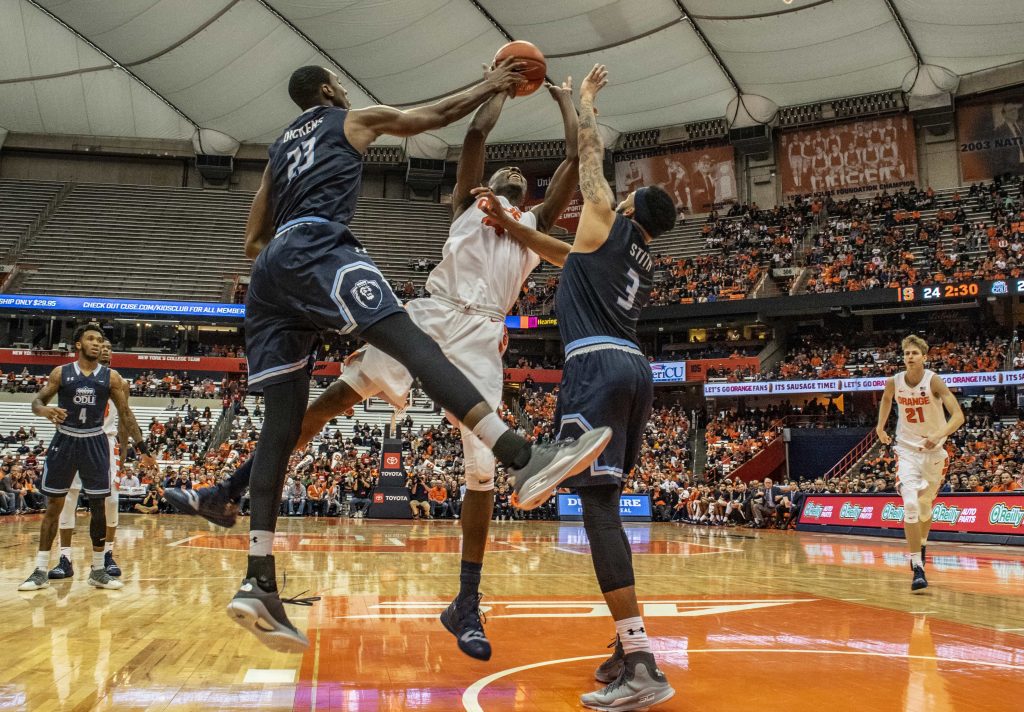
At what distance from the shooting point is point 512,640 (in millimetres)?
4273

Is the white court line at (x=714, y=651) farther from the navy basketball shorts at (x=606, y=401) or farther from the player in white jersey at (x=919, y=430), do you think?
the player in white jersey at (x=919, y=430)

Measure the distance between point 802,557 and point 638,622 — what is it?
26.5 ft

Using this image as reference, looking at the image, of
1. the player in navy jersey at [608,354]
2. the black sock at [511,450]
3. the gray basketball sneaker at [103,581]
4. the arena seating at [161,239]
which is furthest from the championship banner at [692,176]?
the black sock at [511,450]

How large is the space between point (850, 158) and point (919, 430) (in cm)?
3118

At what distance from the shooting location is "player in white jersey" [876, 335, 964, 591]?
731 cm

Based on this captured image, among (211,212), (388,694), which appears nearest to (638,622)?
(388,694)

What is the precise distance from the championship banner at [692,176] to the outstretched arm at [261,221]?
3515 cm

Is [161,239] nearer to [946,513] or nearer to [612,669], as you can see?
[946,513]

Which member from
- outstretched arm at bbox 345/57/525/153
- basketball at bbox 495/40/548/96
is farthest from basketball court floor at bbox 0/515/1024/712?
basketball at bbox 495/40/548/96

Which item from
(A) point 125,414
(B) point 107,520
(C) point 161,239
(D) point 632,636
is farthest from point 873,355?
(C) point 161,239

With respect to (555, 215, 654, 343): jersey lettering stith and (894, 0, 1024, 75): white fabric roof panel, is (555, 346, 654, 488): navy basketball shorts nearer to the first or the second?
(555, 215, 654, 343): jersey lettering stith

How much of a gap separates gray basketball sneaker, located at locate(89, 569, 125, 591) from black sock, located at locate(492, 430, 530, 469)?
4.69 meters

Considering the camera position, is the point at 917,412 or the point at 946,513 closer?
the point at 917,412

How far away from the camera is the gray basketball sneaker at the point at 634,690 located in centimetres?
296
